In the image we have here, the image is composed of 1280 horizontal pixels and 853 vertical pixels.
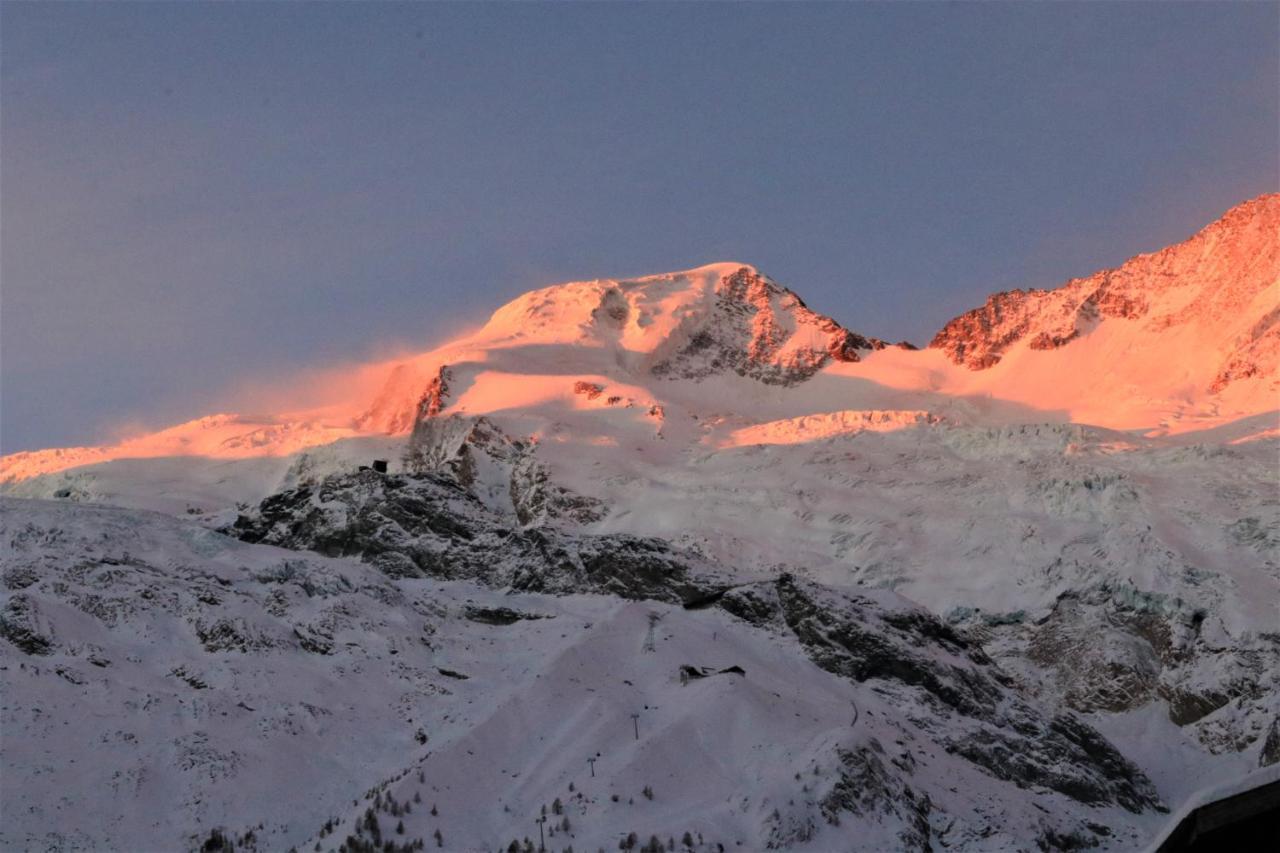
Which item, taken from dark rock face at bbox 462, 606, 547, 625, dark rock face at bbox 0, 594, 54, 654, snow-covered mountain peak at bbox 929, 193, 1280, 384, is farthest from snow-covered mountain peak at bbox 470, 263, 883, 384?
dark rock face at bbox 0, 594, 54, 654

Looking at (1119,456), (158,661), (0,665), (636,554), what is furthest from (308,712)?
(1119,456)

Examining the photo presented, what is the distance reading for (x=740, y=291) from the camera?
620 feet

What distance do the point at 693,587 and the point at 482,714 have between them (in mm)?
28452

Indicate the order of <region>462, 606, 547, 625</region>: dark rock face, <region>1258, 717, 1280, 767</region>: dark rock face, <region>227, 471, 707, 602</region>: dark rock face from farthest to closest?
<region>227, 471, 707, 602</region>: dark rock face → <region>1258, 717, 1280, 767</region>: dark rock face → <region>462, 606, 547, 625</region>: dark rock face

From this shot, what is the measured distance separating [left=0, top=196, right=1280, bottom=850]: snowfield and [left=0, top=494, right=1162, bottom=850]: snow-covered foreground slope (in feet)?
0.69

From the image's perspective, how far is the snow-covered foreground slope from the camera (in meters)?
49.9

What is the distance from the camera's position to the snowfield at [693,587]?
174ft

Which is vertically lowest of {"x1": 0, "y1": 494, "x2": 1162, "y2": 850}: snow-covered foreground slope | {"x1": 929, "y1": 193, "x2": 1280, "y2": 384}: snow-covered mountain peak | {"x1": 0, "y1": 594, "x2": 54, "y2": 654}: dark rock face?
{"x1": 0, "y1": 494, "x2": 1162, "y2": 850}: snow-covered foreground slope

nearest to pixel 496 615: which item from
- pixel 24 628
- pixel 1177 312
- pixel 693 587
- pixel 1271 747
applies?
pixel 693 587

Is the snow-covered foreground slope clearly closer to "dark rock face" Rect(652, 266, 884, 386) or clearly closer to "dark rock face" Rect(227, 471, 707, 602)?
"dark rock face" Rect(227, 471, 707, 602)

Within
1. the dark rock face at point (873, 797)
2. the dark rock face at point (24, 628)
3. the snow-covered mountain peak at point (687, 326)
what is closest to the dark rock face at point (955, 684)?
the dark rock face at point (873, 797)

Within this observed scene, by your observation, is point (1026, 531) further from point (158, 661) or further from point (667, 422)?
point (158, 661)

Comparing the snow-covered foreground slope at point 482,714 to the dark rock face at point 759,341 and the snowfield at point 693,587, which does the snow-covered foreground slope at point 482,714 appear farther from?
the dark rock face at point 759,341

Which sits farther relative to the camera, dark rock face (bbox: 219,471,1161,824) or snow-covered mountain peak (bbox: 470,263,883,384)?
snow-covered mountain peak (bbox: 470,263,883,384)
